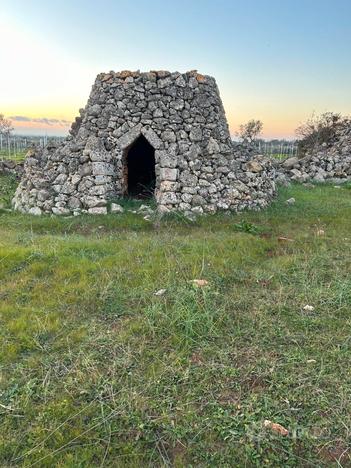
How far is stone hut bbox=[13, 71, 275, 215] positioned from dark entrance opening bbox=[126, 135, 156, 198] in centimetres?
184

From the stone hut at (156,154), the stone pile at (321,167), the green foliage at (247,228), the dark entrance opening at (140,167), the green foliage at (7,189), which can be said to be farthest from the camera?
the stone pile at (321,167)

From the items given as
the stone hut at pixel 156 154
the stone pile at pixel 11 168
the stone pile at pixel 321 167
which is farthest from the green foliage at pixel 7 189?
the stone pile at pixel 321 167

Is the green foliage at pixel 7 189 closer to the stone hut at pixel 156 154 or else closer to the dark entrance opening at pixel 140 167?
the stone hut at pixel 156 154

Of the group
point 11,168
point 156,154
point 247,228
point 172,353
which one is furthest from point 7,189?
point 172,353

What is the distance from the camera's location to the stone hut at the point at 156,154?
9.59 meters

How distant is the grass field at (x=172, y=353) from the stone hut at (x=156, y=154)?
247cm

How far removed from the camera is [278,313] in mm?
4789

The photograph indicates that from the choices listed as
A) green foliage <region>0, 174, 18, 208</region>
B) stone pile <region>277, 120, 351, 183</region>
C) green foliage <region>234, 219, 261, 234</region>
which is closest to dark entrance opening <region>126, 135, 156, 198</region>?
green foliage <region>0, 174, 18, 208</region>

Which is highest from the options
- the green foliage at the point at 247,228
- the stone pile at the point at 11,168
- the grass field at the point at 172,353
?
the stone pile at the point at 11,168

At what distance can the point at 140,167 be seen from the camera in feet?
41.7

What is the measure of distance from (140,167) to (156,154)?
3.08 metres

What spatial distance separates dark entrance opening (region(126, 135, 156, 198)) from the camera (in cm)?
1205

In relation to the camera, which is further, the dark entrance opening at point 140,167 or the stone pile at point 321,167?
the stone pile at point 321,167

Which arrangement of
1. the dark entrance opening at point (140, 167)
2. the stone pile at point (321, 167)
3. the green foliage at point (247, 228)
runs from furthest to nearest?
the stone pile at point (321, 167) < the dark entrance opening at point (140, 167) < the green foliage at point (247, 228)
